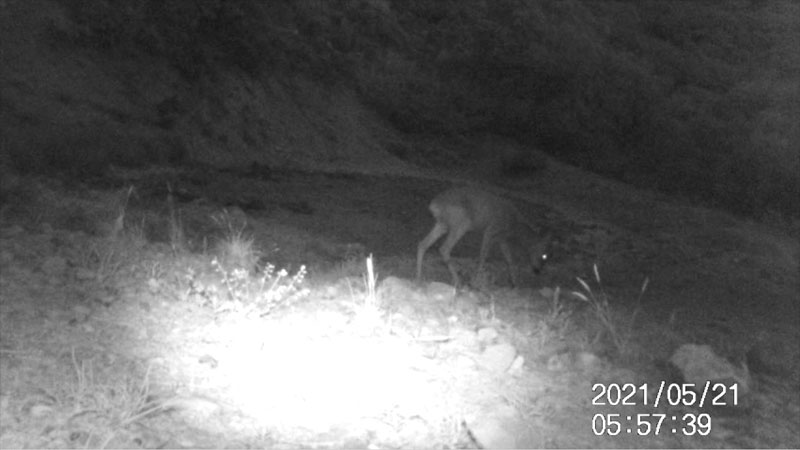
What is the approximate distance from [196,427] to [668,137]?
384 inches

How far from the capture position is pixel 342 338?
8.32 meters

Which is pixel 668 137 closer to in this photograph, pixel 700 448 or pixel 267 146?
pixel 267 146

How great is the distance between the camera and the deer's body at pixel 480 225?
1164 centimetres

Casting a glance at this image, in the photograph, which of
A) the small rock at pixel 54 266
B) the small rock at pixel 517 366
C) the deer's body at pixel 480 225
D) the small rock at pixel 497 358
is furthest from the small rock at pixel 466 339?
the small rock at pixel 54 266

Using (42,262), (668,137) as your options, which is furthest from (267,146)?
(42,262)

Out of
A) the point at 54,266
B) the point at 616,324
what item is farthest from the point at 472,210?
the point at 54,266

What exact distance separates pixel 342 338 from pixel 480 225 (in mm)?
3786

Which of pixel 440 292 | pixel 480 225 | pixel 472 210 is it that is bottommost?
pixel 440 292

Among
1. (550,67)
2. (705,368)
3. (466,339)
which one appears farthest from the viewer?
(550,67)

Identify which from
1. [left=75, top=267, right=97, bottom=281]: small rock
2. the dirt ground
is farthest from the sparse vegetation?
[left=75, top=267, right=97, bottom=281]: small rock

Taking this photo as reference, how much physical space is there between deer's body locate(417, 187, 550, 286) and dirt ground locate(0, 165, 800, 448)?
0.81 ft

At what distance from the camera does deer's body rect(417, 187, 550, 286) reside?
1164cm

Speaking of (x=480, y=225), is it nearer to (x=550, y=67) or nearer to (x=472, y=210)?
(x=472, y=210)

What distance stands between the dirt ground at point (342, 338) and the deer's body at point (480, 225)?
25 centimetres
